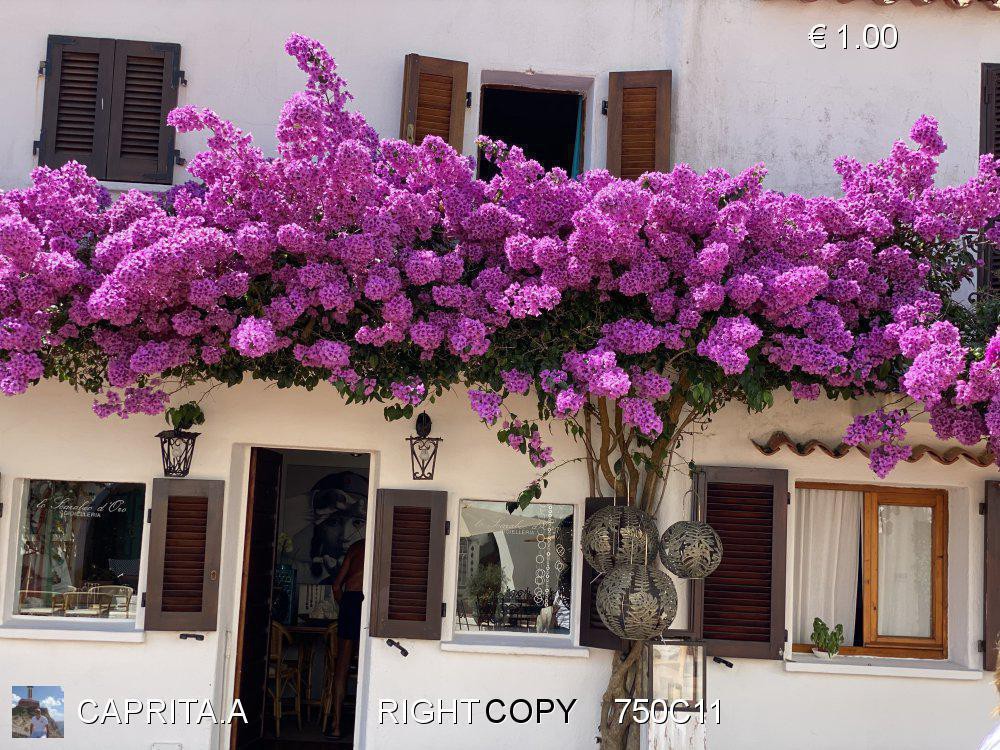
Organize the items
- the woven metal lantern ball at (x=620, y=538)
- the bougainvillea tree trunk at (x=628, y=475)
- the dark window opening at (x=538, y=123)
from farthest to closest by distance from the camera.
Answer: the dark window opening at (x=538, y=123), the bougainvillea tree trunk at (x=628, y=475), the woven metal lantern ball at (x=620, y=538)

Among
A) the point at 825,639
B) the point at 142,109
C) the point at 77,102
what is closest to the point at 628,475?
the point at 825,639

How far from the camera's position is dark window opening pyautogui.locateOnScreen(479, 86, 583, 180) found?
379 inches

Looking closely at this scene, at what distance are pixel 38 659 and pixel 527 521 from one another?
12.0ft

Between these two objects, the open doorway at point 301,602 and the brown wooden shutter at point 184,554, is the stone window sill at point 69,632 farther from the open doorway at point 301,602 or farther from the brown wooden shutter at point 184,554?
the open doorway at point 301,602

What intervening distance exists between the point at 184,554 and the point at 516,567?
244cm

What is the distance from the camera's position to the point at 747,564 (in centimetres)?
816

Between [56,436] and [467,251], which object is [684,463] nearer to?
[467,251]

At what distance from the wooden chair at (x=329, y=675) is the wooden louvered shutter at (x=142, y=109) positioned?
4.62 m

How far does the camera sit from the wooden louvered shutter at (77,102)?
8.50 metres

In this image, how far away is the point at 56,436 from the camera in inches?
325

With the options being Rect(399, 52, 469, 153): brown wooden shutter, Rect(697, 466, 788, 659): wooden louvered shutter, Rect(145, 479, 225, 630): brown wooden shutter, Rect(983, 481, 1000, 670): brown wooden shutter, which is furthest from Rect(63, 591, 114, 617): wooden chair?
Rect(983, 481, 1000, 670): brown wooden shutter

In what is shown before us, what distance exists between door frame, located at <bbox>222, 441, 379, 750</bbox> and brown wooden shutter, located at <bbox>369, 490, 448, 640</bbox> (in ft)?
0.60

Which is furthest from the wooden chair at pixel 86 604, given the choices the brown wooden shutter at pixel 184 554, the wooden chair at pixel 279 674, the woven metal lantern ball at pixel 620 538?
the woven metal lantern ball at pixel 620 538

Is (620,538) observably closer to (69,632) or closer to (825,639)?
(825,639)
